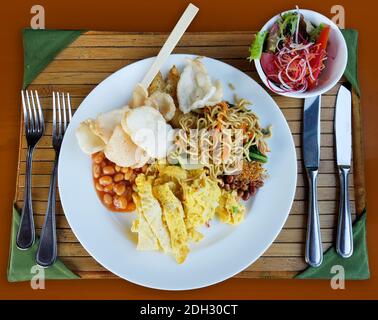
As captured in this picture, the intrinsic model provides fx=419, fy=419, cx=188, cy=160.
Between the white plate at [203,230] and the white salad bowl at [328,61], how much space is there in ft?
0.48

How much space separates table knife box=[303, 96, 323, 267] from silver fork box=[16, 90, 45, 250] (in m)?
1.73

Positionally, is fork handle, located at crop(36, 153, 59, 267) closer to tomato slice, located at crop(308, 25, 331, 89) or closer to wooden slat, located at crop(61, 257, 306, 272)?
wooden slat, located at crop(61, 257, 306, 272)

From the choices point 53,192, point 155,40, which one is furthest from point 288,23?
point 53,192

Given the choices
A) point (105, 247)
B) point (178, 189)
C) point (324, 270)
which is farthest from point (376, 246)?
point (105, 247)

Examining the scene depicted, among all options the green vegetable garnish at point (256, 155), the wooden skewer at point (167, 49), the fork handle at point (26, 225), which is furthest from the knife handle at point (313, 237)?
the fork handle at point (26, 225)

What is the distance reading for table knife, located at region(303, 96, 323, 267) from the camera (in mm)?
2598

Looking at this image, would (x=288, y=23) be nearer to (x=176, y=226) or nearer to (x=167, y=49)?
(x=167, y=49)

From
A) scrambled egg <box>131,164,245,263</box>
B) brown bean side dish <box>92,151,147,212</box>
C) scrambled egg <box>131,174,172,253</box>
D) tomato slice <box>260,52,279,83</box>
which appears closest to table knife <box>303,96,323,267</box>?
tomato slice <box>260,52,279,83</box>

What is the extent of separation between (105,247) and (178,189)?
1.83ft

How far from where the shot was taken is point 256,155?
8.65ft

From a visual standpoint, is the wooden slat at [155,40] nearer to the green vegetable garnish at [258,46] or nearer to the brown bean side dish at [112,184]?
the green vegetable garnish at [258,46]

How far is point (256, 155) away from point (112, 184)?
0.92 metres

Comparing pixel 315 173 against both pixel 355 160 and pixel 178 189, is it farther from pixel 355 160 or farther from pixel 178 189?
→ pixel 178 189

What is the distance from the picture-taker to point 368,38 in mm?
3117
